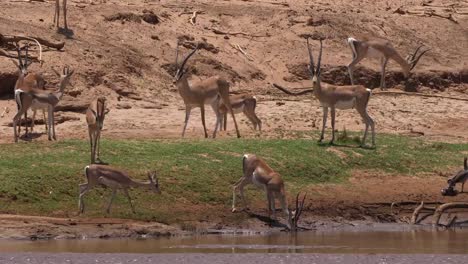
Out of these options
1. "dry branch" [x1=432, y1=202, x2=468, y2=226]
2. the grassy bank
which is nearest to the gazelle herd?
the grassy bank

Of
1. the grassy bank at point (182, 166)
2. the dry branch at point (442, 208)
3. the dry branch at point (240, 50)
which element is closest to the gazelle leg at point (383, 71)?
the dry branch at point (240, 50)

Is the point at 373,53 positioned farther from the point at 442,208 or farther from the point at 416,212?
the point at 442,208

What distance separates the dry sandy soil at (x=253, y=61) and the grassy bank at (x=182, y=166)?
77cm

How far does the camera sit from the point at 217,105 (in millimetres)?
26359

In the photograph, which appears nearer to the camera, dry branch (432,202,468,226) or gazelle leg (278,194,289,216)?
gazelle leg (278,194,289,216)

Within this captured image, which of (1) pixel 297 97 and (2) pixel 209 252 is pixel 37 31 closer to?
(1) pixel 297 97

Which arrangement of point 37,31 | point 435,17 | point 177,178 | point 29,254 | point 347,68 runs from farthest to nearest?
1. point 435,17
2. point 347,68
3. point 37,31
4. point 177,178
5. point 29,254

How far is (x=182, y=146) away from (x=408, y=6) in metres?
17.2

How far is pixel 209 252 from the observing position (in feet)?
56.2

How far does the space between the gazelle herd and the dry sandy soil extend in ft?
2.25

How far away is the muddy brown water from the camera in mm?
17328

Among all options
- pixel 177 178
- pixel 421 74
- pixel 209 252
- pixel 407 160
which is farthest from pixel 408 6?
pixel 209 252

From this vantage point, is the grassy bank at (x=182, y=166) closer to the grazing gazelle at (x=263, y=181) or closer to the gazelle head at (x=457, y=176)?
the grazing gazelle at (x=263, y=181)

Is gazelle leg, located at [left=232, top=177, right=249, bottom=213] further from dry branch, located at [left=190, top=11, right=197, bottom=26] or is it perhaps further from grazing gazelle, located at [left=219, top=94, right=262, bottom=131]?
dry branch, located at [left=190, top=11, right=197, bottom=26]
